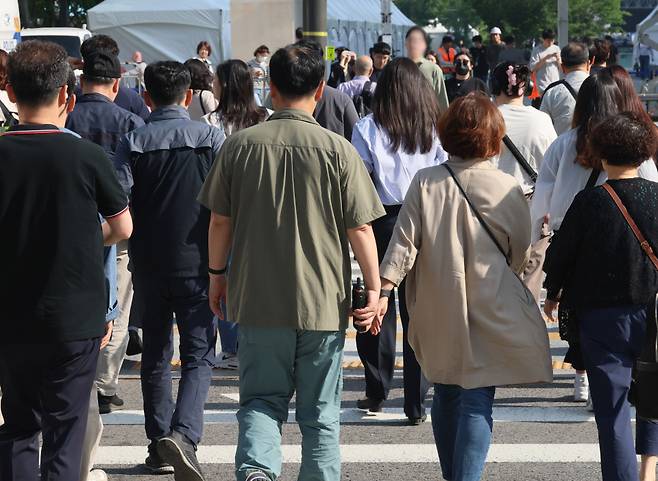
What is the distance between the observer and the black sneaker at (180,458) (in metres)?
5.30

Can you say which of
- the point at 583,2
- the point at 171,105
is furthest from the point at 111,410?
the point at 583,2

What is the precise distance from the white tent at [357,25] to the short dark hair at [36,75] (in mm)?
30402

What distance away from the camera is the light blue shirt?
6.49m

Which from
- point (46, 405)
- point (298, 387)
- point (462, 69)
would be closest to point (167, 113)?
point (298, 387)

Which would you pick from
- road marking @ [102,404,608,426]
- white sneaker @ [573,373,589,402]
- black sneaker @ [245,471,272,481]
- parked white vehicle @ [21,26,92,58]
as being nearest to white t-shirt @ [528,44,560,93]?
white sneaker @ [573,373,589,402]

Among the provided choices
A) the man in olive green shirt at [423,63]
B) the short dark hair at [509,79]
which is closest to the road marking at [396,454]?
the short dark hair at [509,79]

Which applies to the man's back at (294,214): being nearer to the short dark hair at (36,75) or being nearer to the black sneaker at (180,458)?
the short dark hair at (36,75)

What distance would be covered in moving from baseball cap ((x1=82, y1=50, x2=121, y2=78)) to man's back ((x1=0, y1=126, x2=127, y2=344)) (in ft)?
8.64

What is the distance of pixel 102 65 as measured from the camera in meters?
6.78

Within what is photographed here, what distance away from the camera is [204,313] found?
5.64 m

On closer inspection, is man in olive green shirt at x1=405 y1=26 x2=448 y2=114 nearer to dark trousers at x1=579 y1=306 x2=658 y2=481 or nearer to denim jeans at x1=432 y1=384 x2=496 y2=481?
denim jeans at x1=432 y1=384 x2=496 y2=481

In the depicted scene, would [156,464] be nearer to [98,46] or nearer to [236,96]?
[98,46]

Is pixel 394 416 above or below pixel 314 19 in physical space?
below

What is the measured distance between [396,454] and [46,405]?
2.27 meters
